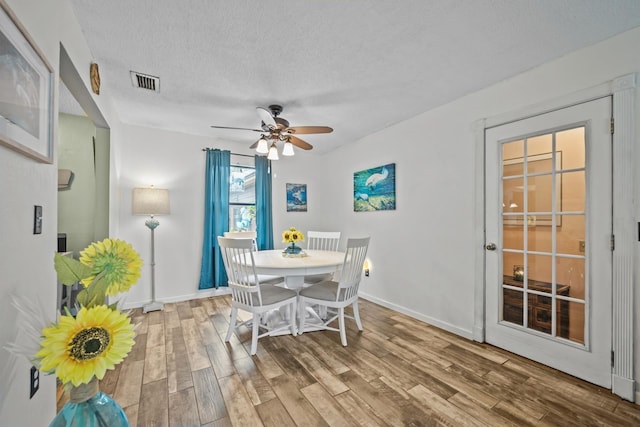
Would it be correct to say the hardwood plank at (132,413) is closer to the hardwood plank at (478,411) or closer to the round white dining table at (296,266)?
the round white dining table at (296,266)

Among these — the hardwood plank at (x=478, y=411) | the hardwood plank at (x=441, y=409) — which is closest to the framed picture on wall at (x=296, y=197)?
the hardwood plank at (x=441, y=409)

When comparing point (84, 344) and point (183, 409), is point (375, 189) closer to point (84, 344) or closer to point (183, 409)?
point (183, 409)

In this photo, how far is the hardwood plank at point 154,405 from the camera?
5.14 feet

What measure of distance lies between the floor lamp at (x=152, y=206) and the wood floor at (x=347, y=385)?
872 mm

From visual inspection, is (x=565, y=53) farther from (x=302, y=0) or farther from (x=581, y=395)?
(x=581, y=395)

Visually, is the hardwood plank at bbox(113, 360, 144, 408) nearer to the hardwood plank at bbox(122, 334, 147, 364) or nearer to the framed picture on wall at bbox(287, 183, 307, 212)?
the hardwood plank at bbox(122, 334, 147, 364)

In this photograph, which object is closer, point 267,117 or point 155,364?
point 155,364

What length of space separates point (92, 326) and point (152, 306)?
3.27 meters

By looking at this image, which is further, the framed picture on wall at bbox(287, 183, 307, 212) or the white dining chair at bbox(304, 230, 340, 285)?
the framed picture on wall at bbox(287, 183, 307, 212)

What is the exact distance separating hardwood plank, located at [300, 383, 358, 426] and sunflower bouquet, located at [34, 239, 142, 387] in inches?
53.7

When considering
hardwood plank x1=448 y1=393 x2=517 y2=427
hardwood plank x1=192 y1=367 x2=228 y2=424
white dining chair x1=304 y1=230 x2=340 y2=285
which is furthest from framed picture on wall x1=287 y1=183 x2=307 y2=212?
hardwood plank x1=448 y1=393 x2=517 y2=427

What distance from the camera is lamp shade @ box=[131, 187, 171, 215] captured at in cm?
329

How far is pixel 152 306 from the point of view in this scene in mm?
3393

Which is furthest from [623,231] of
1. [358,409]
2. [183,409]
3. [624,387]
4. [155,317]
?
[155,317]
